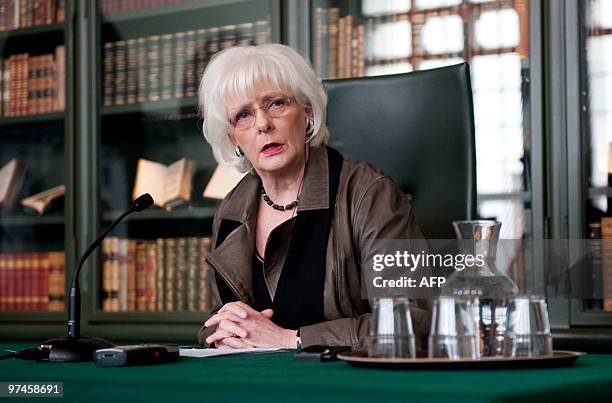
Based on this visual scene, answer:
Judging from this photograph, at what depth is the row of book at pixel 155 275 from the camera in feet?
11.3

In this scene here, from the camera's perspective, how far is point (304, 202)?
7.07 ft

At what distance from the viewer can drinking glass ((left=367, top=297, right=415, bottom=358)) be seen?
3.59 feet

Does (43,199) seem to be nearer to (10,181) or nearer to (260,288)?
(10,181)

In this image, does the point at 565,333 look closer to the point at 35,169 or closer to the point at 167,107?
the point at 167,107

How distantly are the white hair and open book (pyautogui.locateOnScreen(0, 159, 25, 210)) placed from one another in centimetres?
174

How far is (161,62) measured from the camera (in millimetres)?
3541

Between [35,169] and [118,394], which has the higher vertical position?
[35,169]

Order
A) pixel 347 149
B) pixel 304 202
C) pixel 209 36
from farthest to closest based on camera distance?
pixel 209 36, pixel 347 149, pixel 304 202

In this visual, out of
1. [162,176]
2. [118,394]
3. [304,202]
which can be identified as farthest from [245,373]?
[162,176]

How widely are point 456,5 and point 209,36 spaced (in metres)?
0.93

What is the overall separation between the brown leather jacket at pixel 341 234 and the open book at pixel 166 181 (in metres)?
1.27

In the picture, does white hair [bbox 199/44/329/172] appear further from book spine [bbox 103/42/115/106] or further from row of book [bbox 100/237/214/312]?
book spine [bbox 103/42/115/106]

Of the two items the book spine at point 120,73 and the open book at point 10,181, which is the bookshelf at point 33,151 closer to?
the open book at point 10,181

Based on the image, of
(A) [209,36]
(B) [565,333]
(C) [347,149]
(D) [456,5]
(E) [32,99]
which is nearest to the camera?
(C) [347,149]
